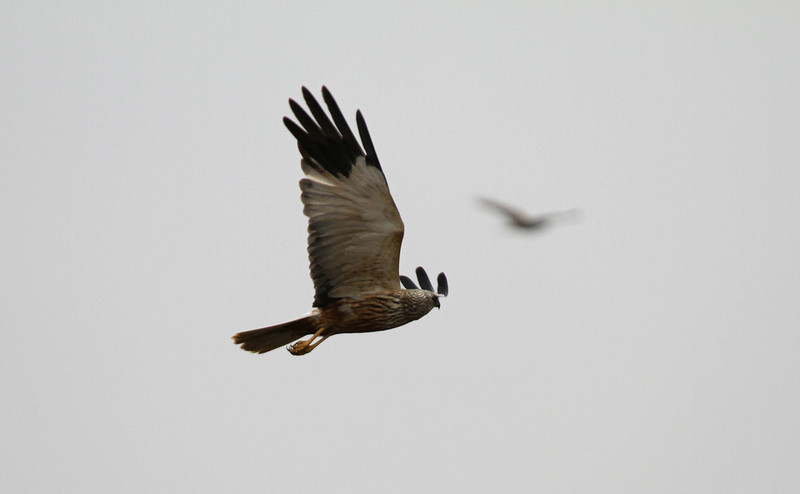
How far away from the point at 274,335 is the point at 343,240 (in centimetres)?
135

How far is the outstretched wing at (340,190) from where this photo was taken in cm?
1138

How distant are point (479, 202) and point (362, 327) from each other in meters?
3.73

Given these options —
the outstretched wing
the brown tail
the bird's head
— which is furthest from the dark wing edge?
the bird's head

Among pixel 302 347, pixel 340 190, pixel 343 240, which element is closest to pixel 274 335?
pixel 302 347

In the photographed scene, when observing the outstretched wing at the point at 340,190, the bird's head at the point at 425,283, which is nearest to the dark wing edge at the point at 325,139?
the outstretched wing at the point at 340,190

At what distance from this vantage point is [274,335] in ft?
39.7

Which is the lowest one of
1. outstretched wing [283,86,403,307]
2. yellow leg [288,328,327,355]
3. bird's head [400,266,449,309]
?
yellow leg [288,328,327,355]

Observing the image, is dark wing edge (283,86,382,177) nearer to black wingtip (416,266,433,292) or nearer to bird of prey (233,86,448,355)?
bird of prey (233,86,448,355)

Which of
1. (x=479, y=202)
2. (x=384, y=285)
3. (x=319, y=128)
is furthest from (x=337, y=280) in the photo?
(x=479, y=202)

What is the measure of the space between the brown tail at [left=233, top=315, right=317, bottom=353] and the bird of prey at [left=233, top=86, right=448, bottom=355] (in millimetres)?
11

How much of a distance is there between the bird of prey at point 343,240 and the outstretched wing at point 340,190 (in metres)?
0.01

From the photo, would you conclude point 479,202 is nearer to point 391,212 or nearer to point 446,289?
point 446,289

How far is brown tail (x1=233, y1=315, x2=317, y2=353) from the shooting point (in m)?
12.0

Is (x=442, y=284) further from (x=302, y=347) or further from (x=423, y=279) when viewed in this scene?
(x=302, y=347)
